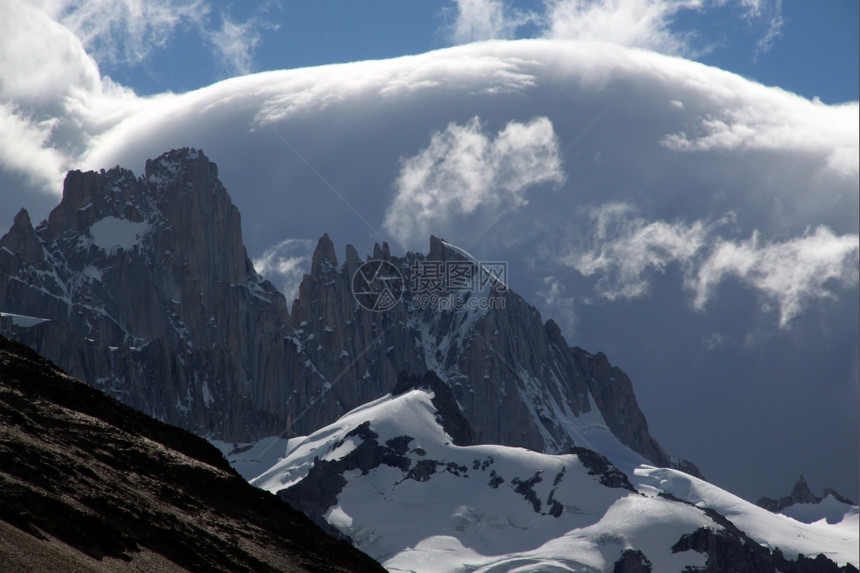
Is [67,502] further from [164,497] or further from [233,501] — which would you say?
[233,501]

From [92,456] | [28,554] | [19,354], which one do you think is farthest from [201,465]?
[28,554]

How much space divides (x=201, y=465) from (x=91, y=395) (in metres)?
9.07

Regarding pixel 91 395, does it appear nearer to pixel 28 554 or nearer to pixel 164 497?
pixel 164 497

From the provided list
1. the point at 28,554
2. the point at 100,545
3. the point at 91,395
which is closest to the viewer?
the point at 28,554

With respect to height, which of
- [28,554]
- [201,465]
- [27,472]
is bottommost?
[28,554]

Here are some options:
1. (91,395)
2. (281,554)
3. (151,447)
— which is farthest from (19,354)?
(281,554)

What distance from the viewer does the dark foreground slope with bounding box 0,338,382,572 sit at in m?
59.1

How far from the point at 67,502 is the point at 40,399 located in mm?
13630

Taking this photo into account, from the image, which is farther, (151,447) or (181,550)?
(151,447)

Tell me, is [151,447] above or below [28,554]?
above

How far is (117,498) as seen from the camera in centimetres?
6519

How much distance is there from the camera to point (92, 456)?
227ft

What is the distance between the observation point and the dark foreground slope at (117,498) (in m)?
59.1

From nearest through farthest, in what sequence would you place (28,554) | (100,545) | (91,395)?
(28,554) → (100,545) → (91,395)
